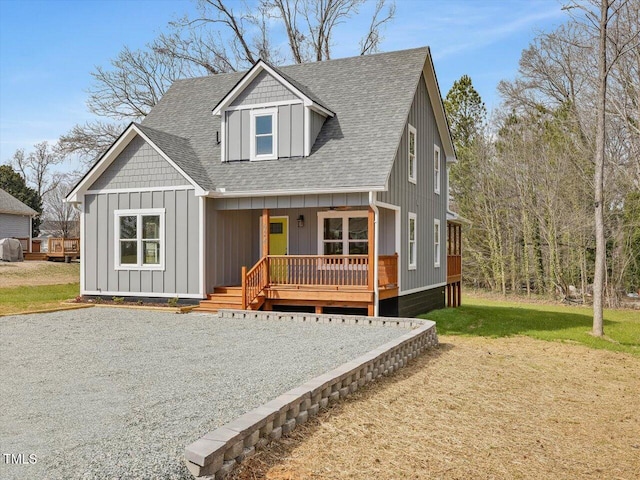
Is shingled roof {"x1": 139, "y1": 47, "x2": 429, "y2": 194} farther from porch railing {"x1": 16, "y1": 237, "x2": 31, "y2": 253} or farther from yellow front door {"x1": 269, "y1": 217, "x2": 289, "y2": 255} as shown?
porch railing {"x1": 16, "y1": 237, "x2": 31, "y2": 253}

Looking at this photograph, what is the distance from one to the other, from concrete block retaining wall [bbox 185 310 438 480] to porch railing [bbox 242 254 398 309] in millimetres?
3818

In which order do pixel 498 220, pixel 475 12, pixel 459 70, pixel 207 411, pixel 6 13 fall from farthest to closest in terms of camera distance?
pixel 459 70, pixel 498 220, pixel 475 12, pixel 6 13, pixel 207 411

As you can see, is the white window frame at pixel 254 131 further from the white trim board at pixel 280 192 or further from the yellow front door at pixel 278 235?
the yellow front door at pixel 278 235

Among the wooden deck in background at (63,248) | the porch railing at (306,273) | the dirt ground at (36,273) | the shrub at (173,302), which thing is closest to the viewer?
the porch railing at (306,273)

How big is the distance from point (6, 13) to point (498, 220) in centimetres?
2329

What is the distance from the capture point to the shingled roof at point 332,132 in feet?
46.7

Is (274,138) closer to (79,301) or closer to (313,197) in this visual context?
(313,197)

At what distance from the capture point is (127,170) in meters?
15.6

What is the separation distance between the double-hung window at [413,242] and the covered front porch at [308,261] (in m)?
0.87

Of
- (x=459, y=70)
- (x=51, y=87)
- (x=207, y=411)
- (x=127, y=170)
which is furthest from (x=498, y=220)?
(x=207, y=411)

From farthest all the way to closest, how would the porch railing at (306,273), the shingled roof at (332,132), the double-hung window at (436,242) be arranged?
the double-hung window at (436,242) < the shingled roof at (332,132) < the porch railing at (306,273)

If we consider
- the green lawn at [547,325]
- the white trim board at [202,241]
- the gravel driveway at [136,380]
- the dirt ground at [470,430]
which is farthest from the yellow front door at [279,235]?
the dirt ground at [470,430]

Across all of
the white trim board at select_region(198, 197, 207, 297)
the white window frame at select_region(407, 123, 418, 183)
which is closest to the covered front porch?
the white trim board at select_region(198, 197, 207, 297)

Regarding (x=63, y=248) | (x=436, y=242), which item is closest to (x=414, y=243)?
(x=436, y=242)
